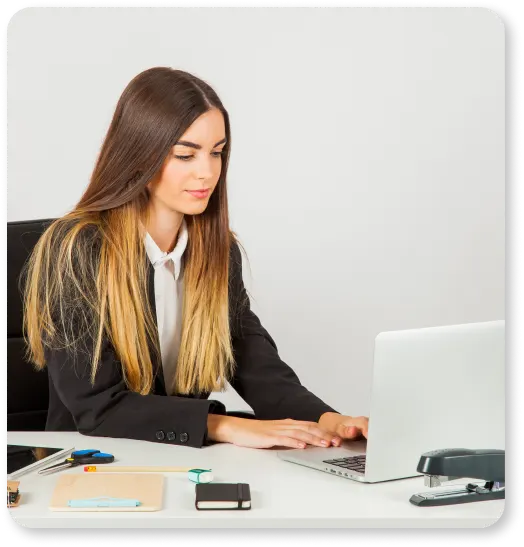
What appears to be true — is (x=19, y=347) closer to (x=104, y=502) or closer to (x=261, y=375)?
(x=261, y=375)

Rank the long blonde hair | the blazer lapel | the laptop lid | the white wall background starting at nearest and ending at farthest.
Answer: the laptop lid, the long blonde hair, the blazer lapel, the white wall background

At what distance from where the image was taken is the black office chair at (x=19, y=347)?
5.41ft

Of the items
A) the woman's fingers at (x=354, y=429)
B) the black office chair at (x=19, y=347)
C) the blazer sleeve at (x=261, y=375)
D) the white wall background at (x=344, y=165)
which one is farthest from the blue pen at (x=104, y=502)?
the white wall background at (x=344, y=165)

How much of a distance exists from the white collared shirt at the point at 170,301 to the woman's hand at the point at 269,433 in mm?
377

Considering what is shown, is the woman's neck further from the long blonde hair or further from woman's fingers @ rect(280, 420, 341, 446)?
woman's fingers @ rect(280, 420, 341, 446)

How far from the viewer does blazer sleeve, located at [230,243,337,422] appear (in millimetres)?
1549

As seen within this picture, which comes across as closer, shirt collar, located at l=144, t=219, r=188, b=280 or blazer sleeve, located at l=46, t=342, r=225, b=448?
blazer sleeve, located at l=46, t=342, r=225, b=448

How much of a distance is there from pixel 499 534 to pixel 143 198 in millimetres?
917

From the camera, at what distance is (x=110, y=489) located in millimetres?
990

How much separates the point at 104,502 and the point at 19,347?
0.81 meters

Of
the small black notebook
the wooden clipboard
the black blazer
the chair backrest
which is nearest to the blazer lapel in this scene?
the black blazer

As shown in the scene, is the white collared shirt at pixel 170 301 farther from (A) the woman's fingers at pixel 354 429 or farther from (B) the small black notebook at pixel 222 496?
(B) the small black notebook at pixel 222 496

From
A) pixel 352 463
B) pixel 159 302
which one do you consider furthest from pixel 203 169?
pixel 352 463

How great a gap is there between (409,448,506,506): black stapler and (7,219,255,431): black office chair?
67 centimetres
